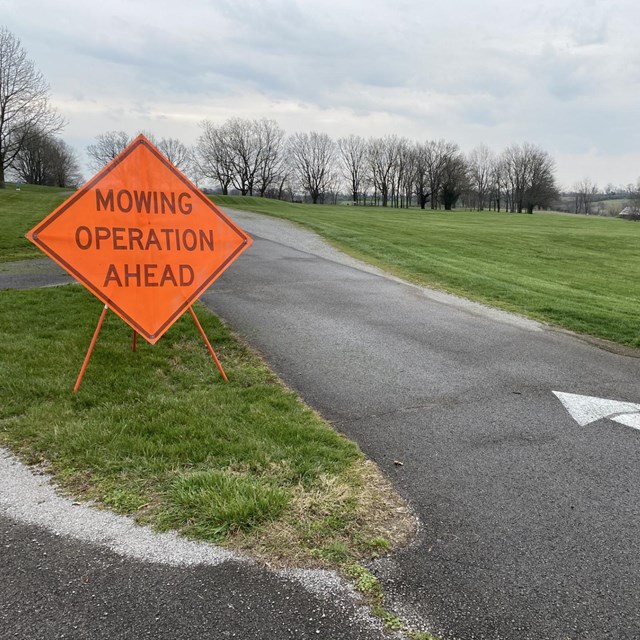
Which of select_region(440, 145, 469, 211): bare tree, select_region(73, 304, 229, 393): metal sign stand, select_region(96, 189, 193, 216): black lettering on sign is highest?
select_region(440, 145, 469, 211): bare tree

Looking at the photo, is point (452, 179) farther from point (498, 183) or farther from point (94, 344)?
point (94, 344)

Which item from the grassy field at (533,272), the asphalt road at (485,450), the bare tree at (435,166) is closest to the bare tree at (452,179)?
the bare tree at (435,166)

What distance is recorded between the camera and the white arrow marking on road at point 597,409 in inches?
176

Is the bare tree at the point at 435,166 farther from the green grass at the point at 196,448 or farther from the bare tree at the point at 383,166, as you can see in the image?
the green grass at the point at 196,448

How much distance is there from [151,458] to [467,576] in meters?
2.19

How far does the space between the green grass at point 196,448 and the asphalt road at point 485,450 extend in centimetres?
34

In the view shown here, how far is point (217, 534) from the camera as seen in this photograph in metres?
2.76

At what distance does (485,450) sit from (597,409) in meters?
1.59

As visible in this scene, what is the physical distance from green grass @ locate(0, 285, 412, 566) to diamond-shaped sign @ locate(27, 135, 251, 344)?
764 mm

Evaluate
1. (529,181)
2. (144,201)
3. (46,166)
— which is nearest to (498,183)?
(529,181)

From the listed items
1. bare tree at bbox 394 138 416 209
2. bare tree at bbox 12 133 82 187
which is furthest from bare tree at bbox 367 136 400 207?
bare tree at bbox 12 133 82 187

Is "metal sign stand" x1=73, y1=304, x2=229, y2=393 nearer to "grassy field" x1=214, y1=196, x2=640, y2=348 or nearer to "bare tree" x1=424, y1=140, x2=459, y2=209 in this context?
"grassy field" x1=214, y1=196, x2=640, y2=348

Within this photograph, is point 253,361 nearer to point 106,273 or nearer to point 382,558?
point 106,273

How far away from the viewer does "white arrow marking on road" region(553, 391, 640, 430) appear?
176 inches
